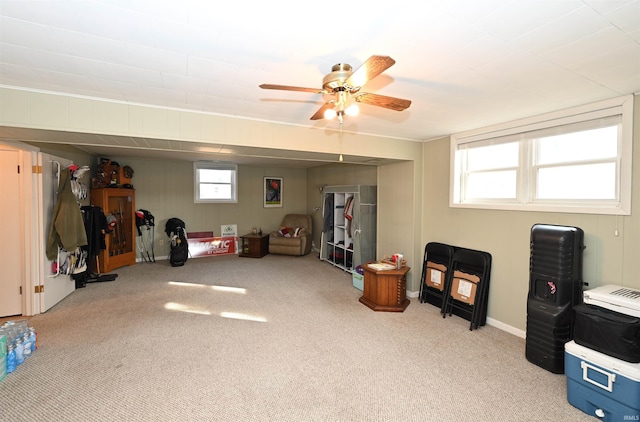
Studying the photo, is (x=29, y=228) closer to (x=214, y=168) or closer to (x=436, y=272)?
(x=214, y=168)

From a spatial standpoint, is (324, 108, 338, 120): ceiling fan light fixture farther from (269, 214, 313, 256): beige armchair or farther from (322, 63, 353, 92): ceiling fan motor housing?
(269, 214, 313, 256): beige armchair

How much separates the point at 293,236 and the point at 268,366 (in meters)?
4.81

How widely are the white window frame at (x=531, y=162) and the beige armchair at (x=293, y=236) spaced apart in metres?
4.07

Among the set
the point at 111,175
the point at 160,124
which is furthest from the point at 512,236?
the point at 111,175

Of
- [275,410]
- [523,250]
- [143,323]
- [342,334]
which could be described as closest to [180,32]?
[275,410]

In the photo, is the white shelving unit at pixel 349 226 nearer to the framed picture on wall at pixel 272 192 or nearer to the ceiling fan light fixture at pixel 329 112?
the framed picture on wall at pixel 272 192

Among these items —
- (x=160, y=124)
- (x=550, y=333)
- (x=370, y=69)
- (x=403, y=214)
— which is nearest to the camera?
(x=370, y=69)

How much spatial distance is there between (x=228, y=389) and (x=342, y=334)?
1332 mm

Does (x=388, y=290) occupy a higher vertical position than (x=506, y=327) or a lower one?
higher

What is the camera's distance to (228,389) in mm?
2299

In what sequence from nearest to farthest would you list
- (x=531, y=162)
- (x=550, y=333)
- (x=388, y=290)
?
1. (x=550, y=333)
2. (x=531, y=162)
3. (x=388, y=290)

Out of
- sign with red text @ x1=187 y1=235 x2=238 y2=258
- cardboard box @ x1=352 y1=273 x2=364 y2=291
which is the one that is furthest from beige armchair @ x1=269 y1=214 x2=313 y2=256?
cardboard box @ x1=352 y1=273 x2=364 y2=291

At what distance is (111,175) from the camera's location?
18.7 feet

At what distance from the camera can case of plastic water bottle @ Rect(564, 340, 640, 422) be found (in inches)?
75.1
